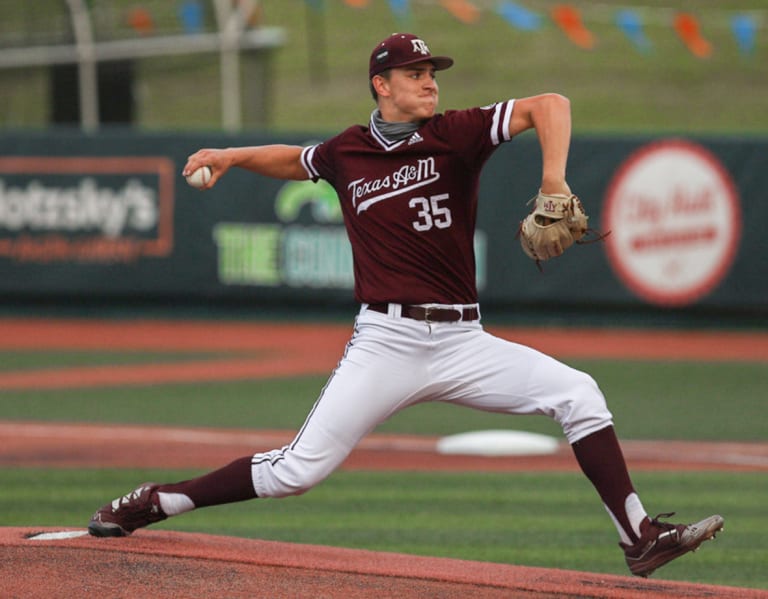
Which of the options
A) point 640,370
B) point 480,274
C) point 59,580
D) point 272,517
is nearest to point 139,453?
point 272,517

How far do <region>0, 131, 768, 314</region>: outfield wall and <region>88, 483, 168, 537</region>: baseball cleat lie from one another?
35.7 feet

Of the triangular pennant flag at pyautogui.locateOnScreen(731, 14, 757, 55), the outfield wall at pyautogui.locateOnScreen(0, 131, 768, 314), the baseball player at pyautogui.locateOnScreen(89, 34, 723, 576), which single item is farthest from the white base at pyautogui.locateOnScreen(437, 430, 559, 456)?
the triangular pennant flag at pyautogui.locateOnScreen(731, 14, 757, 55)

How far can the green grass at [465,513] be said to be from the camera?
6422 mm

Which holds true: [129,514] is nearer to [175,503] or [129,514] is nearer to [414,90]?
[175,503]

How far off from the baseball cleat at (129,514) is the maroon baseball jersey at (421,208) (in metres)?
1.19

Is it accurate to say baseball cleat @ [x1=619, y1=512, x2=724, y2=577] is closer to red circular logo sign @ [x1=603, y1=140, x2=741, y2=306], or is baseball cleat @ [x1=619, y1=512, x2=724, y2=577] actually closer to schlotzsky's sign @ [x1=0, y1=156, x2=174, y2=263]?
red circular logo sign @ [x1=603, y1=140, x2=741, y2=306]

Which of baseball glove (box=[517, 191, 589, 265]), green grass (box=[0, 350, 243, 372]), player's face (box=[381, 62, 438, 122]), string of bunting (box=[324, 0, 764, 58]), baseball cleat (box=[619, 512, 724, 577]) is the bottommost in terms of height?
green grass (box=[0, 350, 243, 372])

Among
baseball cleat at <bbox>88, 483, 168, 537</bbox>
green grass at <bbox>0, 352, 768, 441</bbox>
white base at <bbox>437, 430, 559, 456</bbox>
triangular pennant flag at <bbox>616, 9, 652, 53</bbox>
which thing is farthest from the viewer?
triangular pennant flag at <bbox>616, 9, 652, 53</bbox>

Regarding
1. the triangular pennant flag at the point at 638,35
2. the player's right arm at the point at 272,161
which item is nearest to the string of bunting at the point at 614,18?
the triangular pennant flag at the point at 638,35

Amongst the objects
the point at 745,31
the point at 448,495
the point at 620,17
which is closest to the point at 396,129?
the point at 448,495

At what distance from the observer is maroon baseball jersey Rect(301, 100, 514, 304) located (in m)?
5.11

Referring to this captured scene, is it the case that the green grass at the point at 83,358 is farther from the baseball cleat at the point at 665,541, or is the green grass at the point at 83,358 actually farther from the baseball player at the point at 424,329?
the baseball cleat at the point at 665,541

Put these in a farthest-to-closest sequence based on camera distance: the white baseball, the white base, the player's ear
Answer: the white base → the white baseball → the player's ear

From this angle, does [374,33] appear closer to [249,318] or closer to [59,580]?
[249,318]
